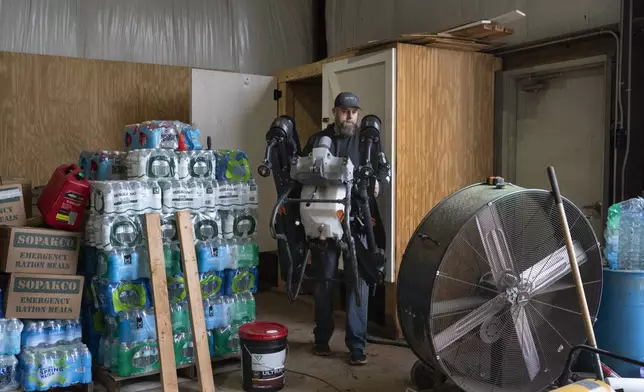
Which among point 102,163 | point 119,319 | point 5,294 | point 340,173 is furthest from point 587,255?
point 5,294

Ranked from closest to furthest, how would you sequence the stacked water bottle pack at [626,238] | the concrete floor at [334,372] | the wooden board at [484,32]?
the stacked water bottle pack at [626,238]
the concrete floor at [334,372]
the wooden board at [484,32]

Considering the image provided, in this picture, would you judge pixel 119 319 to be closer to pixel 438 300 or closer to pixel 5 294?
pixel 5 294

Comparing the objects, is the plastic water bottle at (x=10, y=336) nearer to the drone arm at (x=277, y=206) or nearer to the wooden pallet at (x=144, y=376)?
the wooden pallet at (x=144, y=376)

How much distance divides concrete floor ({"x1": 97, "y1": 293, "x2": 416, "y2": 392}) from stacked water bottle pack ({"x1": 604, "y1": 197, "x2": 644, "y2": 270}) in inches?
52.3

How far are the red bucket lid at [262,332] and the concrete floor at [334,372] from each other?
35cm

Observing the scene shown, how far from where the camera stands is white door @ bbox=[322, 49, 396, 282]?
4141 mm

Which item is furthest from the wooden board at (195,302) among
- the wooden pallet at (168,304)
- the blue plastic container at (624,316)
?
the blue plastic container at (624,316)

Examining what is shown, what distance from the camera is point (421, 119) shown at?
425 centimetres

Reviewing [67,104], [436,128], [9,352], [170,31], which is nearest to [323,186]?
[436,128]

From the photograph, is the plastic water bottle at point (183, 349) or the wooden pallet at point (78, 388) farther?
A: the plastic water bottle at point (183, 349)

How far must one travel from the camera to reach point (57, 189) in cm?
333

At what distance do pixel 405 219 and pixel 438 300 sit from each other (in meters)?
1.67

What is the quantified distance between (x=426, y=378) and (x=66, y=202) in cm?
222

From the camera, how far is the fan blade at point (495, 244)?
256 cm
